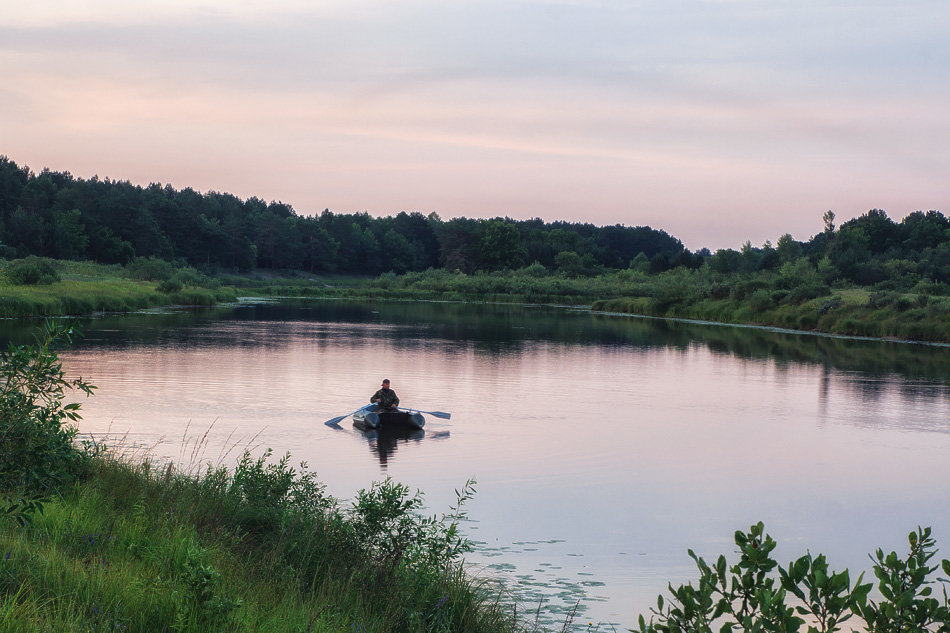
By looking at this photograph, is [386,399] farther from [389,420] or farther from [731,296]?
[731,296]

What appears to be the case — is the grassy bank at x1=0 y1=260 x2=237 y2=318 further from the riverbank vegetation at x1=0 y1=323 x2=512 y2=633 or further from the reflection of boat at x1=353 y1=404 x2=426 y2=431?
the riverbank vegetation at x1=0 y1=323 x2=512 y2=633

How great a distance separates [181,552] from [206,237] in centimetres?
14964

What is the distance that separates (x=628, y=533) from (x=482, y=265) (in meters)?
169

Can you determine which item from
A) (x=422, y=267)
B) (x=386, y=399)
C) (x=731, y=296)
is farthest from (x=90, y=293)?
(x=422, y=267)

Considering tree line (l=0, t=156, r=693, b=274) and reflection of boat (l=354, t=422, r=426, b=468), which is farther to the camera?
tree line (l=0, t=156, r=693, b=274)

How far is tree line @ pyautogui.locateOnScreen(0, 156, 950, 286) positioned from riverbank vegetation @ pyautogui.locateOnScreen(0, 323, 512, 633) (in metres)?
89.7

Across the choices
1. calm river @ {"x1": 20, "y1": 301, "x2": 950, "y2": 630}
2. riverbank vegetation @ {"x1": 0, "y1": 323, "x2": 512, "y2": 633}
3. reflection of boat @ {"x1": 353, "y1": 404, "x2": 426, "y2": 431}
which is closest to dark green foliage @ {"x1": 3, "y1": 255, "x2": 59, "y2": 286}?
calm river @ {"x1": 20, "y1": 301, "x2": 950, "y2": 630}

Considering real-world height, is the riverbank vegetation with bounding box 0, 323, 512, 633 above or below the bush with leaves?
below

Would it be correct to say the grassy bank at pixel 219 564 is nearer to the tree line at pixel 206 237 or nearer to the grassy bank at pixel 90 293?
the grassy bank at pixel 90 293

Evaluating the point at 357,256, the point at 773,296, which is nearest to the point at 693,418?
the point at 773,296

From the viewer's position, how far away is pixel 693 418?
90.8ft

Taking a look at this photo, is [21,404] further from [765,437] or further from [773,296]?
[773,296]

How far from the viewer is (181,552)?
26.1 feet

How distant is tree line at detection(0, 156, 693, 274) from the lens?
11962cm
